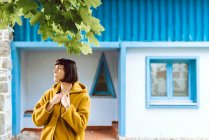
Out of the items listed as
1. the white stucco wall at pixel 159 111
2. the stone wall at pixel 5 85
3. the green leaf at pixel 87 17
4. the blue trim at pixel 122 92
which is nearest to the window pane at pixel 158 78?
the white stucco wall at pixel 159 111

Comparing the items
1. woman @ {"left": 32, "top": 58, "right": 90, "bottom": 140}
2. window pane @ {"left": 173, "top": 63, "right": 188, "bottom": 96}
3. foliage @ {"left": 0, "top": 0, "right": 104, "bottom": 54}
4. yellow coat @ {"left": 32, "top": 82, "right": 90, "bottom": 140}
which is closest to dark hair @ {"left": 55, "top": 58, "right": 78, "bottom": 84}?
woman @ {"left": 32, "top": 58, "right": 90, "bottom": 140}

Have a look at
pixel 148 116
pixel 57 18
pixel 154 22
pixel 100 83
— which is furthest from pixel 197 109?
pixel 57 18

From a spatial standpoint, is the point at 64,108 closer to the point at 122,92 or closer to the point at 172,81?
the point at 122,92

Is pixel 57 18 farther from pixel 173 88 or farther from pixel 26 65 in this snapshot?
pixel 26 65

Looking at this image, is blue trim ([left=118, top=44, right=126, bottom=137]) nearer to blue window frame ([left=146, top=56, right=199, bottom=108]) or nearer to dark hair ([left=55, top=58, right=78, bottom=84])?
blue window frame ([left=146, top=56, right=199, bottom=108])

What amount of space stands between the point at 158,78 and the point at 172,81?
13.8 inches

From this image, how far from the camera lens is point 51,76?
34.7ft

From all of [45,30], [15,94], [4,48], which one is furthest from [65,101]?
[15,94]

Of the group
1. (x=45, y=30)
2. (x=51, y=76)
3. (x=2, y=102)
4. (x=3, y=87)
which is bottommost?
(x=2, y=102)

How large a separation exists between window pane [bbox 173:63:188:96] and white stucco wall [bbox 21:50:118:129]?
1827 millimetres

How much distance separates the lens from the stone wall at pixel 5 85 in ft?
26.8

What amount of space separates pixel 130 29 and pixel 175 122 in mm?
2412

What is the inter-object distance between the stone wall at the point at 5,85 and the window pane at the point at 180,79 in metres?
4.00

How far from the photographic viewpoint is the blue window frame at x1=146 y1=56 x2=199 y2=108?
30.0 feet
